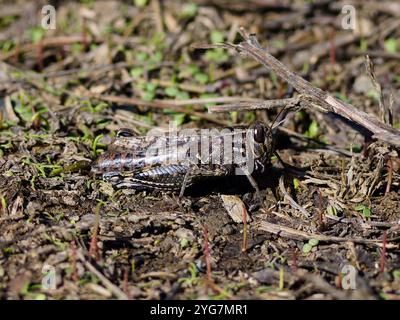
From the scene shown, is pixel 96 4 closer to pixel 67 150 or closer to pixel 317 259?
pixel 67 150

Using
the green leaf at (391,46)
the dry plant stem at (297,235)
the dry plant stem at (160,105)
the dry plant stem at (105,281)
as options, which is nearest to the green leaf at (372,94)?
the green leaf at (391,46)

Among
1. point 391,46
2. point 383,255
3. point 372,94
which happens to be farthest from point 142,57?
point 383,255

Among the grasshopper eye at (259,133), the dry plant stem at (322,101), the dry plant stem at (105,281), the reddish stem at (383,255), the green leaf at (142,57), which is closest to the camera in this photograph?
the dry plant stem at (105,281)

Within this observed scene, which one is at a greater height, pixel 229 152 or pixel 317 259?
pixel 229 152

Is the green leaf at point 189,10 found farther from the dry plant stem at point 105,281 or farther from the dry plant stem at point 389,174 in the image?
the dry plant stem at point 105,281

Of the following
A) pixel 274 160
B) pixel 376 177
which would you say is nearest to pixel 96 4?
pixel 274 160

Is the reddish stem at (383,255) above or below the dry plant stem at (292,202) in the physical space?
below
